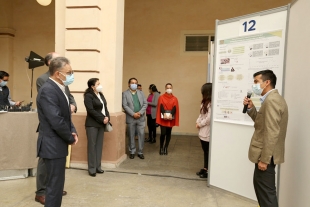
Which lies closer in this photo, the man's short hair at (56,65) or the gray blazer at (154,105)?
the man's short hair at (56,65)

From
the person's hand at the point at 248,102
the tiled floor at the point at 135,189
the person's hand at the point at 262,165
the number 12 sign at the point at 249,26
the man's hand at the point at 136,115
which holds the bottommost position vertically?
the tiled floor at the point at 135,189

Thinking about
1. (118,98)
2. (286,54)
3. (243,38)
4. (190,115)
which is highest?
(243,38)

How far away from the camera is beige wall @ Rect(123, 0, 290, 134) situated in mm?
9375

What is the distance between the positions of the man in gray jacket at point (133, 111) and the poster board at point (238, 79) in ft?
7.40

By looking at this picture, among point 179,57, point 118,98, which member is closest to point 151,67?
point 179,57

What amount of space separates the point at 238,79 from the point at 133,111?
Answer: 9.47 feet

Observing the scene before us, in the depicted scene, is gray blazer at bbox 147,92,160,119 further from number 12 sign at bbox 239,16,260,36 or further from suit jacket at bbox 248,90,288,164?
suit jacket at bbox 248,90,288,164

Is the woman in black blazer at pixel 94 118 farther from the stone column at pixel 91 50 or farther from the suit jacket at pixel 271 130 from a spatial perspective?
the suit jacket at pixel 271 130

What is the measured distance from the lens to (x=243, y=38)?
3752 millimetres

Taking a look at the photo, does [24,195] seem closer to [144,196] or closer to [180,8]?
[144,196]

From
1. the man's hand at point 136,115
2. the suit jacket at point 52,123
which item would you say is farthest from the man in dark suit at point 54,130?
the man's hand at point 136,115

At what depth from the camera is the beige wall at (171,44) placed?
9.38 metres

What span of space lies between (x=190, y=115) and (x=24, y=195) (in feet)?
22.6

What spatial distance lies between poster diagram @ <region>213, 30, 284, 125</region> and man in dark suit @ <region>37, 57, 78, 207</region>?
247 cm
